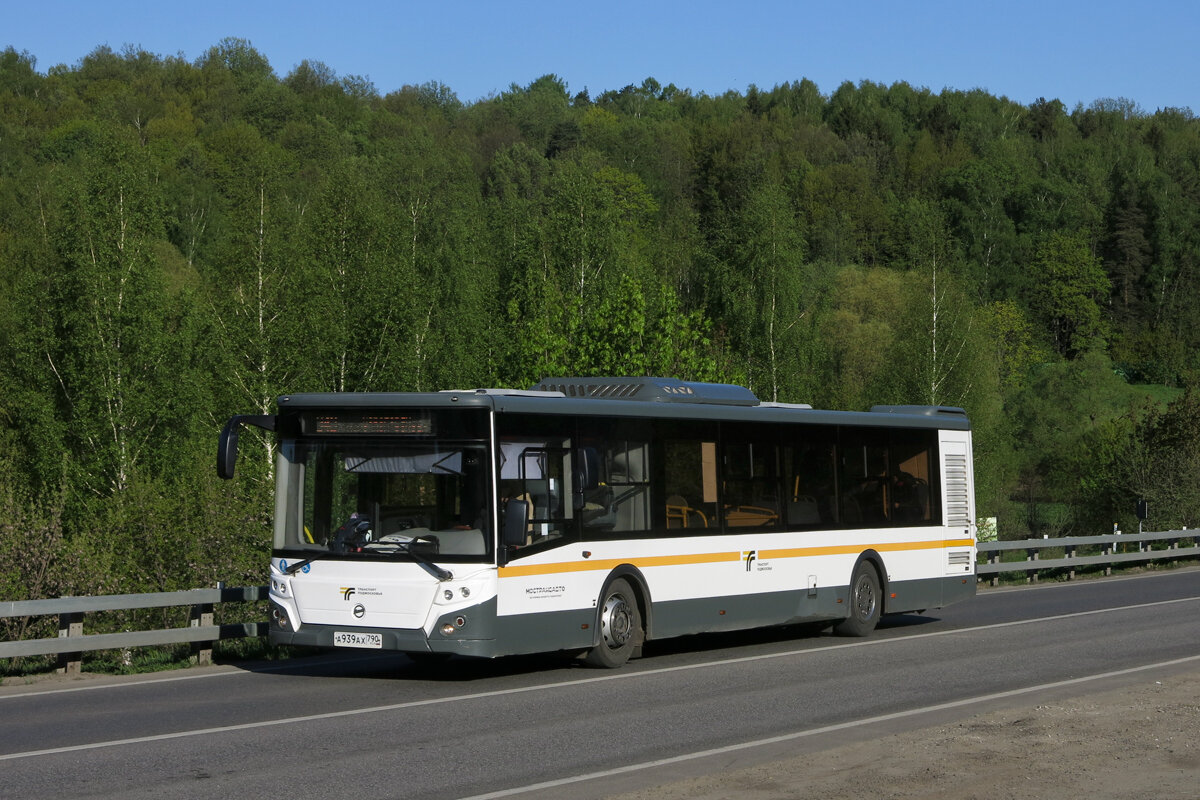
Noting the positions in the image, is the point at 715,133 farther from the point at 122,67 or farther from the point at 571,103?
the point at 122,67

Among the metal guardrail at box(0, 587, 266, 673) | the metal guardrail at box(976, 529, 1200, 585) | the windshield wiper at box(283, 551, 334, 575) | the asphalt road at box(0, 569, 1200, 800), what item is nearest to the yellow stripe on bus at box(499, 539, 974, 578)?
the asphalt road at box(0, 569, 1200, 800)

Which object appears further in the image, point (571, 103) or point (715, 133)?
point (571, 103)

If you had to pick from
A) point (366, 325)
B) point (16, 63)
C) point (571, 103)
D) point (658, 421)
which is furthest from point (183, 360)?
point (571, 103)

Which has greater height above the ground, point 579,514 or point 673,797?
point 579,514

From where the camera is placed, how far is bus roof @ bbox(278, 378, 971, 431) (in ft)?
46.0

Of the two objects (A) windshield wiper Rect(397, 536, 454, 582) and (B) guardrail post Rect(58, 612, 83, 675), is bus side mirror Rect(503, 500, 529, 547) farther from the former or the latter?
(B) guardrail post Rect(58, 612, 83, 675)

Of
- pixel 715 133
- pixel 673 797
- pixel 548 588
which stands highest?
pixel 715 133

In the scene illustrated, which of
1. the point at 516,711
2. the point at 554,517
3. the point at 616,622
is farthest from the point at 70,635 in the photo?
the point at 616,622

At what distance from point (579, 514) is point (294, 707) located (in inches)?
149

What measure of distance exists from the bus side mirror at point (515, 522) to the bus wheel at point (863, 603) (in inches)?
256

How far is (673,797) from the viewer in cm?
835

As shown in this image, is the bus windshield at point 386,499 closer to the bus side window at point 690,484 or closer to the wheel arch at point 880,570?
the bus side window at point 690,484

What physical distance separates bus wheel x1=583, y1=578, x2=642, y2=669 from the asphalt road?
244mm

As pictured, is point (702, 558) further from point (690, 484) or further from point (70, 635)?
point (70, 635)
